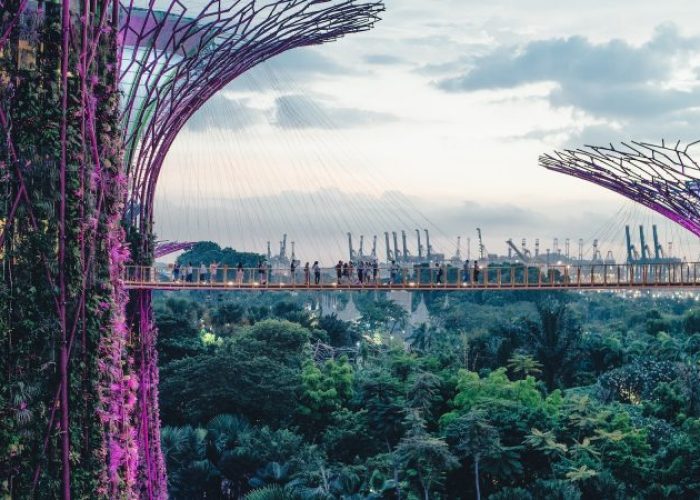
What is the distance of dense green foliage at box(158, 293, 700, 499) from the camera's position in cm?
2833

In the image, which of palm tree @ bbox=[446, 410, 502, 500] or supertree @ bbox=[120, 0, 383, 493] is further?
palm tree @ bbox=[446, 410, 502, 500]

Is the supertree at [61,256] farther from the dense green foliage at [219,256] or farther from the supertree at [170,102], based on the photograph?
the dense green foliage at [219,256]

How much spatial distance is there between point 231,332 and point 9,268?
46940 mm

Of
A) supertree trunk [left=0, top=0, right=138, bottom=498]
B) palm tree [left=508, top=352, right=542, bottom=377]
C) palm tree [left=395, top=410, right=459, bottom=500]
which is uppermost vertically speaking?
supertree trunk [left=0, top=0, right=138, bottom=498]

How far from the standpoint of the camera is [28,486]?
13.4 m

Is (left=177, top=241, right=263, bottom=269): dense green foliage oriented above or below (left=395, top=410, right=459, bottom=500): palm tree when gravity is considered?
above

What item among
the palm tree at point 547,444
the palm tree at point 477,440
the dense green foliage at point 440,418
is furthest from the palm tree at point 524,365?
the palm tree at point 477,440

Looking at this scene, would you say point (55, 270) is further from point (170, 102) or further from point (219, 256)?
point (219, 256)

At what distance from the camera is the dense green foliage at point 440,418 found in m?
28.3

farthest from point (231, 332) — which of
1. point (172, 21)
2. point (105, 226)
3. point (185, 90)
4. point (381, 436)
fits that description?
point (105, 226)

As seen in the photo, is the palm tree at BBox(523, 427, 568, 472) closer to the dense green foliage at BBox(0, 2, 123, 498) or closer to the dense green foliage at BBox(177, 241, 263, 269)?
the dense green foliage at BBox(0, 2, 123, 498)

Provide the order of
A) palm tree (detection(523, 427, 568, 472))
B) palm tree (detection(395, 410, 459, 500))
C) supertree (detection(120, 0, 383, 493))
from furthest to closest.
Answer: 1. palm tree (detection(523, 427, 568, 472))
2. palm tree (detection(395, 410, 459, 500))
3. supertree (detection(120, 0, 383, 493))

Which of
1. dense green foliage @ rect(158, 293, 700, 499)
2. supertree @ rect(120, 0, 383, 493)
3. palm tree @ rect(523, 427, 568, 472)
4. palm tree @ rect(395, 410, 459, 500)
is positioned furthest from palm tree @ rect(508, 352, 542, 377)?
supertree @ rect(120, 0, 383, 493)

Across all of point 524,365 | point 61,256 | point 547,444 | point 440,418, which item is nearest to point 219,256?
point 524,365
